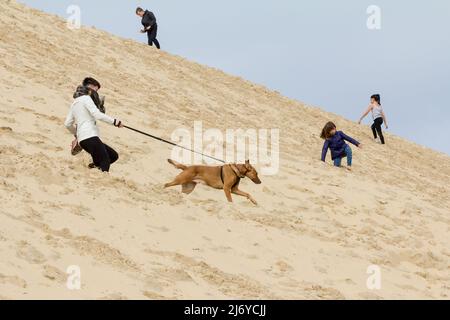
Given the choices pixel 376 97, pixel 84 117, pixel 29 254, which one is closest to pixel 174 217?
pixel 84 117

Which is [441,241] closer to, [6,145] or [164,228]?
[164,228]

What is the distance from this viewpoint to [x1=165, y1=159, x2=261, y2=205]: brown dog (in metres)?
11.1

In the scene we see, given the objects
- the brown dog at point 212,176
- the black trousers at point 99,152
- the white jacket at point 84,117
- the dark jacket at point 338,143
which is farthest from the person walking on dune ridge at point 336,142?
the white jacket at point 84,117

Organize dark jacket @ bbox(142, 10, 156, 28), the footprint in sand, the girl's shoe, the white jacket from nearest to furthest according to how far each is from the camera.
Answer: the footprint in sand < the white jacket < the girl's shoe < dark jacket @ bbox(142, 10, 156, 28)

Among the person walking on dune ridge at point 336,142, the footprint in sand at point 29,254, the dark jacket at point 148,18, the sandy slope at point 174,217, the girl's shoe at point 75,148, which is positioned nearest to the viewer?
the footprint in sand at point 29,254

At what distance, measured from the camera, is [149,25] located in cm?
2305

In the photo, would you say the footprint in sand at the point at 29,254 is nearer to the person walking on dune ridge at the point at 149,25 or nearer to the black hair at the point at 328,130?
the black hair at the point at 328,130

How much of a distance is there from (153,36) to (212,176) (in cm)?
1331

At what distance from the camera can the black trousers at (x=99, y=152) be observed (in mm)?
10172

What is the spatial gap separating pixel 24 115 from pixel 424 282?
22.8 ft

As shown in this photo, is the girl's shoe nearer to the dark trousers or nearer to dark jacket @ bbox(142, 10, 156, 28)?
dark jacket @ bbox(142, 10, 156, 28)

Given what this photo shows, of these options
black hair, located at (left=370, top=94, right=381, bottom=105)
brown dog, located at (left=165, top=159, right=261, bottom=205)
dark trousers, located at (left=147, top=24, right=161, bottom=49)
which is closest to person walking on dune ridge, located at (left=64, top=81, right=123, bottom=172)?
brown dog, located at (left=165, top=159, right=261, bottom=205)

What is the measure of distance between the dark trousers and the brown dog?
42.1ft

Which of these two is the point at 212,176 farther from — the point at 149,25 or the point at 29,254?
the point at 149,25
